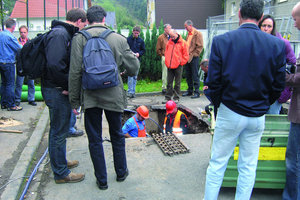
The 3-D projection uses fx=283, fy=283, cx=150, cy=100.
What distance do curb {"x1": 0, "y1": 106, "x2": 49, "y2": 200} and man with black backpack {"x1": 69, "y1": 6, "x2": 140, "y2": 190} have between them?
1.06m

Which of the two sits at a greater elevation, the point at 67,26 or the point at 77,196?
the point at 67,26

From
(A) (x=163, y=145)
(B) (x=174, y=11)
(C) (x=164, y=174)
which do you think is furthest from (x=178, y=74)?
(B) (x=174, y=11)

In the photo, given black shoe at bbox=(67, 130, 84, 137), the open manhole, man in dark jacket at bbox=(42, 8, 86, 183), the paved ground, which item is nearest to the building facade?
the open manhole

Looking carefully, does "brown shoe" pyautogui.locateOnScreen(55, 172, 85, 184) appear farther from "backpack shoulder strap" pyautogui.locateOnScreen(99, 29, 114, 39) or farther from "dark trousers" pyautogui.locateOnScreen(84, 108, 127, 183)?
"backpack shoulder strap" pyautogui.locateOnScreen(99, 29, 114, 39)

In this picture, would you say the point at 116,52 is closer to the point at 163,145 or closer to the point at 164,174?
the point at 164,174

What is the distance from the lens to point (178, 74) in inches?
348

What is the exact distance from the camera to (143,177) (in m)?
3.89

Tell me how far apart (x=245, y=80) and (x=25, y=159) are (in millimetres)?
3531

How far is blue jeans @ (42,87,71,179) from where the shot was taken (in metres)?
3.43

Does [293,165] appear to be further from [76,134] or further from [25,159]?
[76,134]

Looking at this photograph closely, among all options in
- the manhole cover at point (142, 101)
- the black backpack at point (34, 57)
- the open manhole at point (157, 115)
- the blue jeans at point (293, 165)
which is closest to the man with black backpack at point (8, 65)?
the open manhole at point (157, 115)

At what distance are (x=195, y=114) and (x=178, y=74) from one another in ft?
6.12

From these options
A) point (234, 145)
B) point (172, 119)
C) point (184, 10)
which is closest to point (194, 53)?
point (172, 119)

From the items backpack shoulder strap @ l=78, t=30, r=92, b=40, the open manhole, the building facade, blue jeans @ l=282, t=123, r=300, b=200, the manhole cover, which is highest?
the building facade
